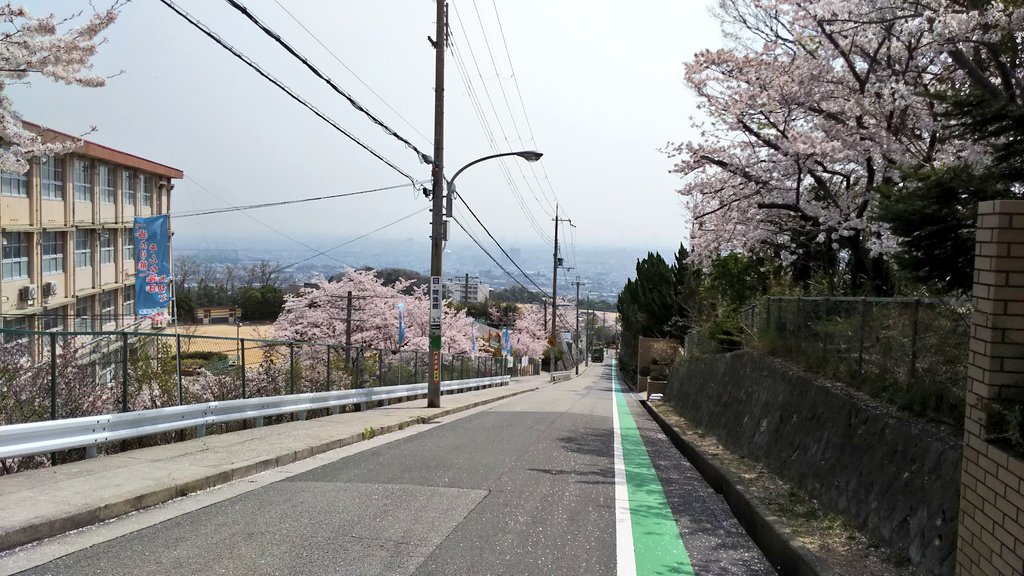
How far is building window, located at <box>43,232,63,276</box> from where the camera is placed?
29.5 metres

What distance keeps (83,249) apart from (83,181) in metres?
3.03

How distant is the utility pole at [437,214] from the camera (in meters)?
19.6

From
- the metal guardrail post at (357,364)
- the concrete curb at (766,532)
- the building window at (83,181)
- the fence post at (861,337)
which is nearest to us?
the concrete curb at (766,532)

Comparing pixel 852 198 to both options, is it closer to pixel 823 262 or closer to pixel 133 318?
pixel 823 262

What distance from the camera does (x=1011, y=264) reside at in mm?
3811

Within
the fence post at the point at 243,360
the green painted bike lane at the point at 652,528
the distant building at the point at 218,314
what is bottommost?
the distant building at the point at 218,314

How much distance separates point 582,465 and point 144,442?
5.77 metres

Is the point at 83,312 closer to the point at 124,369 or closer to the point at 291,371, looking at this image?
the point at 291,371

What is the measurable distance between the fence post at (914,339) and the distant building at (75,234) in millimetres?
21215

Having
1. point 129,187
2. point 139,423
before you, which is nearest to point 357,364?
point 139,423

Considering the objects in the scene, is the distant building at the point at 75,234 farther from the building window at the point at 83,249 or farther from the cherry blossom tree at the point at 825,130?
the cherry blossom tree at the point at 825,130

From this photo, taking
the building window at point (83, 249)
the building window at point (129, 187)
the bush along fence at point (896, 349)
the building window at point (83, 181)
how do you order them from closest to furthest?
the bush along fence at point (896, 349) < the building window at point (83, 181) < the building window at point (83, 249) < the building window at point (129, 187)

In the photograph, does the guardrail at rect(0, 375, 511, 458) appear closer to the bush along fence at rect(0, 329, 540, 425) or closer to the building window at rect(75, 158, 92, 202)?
the bush along fence at rect(0, 329, 540, 425)

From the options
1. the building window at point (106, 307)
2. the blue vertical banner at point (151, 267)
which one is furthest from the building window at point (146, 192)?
the blue vertical banner at point (151, 267)
